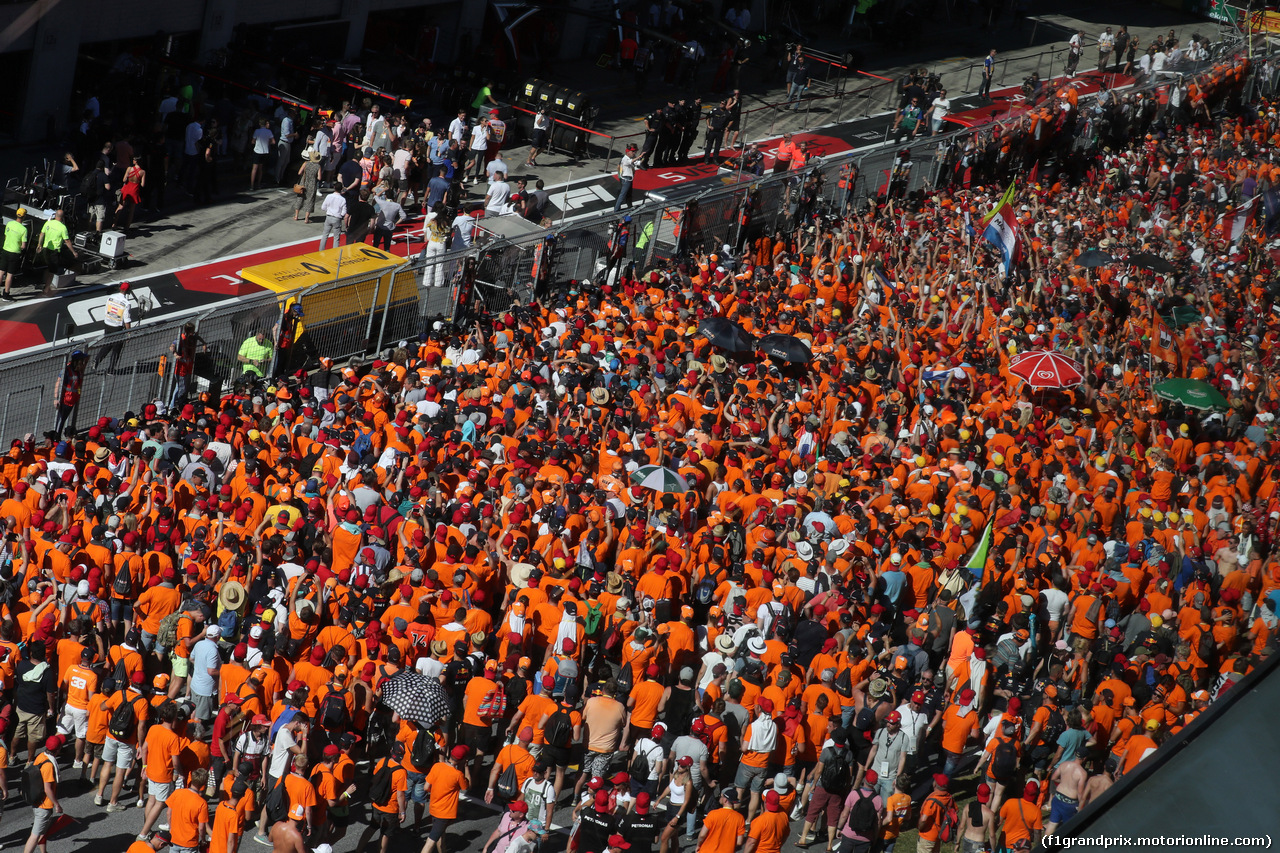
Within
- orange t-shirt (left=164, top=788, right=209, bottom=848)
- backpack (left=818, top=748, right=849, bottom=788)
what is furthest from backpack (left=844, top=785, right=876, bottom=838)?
orange t-shirt (left=164, top=788, right=209, bottom=848)

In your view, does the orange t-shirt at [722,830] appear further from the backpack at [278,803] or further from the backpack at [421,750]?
the backpack at [278,803]

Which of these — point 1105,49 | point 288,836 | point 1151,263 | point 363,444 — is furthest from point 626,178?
point 1105,49

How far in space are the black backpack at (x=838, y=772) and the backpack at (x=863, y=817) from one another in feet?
1.33

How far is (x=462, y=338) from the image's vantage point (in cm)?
2144

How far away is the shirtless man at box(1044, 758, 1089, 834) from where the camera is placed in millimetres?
11789

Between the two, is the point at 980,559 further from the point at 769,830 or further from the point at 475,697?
the point at 475,697

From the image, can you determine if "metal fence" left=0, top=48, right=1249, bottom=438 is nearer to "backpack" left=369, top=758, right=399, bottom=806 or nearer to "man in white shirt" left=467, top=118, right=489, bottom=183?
"man in white shirt" left=467, top=118, right=489, bottom=183

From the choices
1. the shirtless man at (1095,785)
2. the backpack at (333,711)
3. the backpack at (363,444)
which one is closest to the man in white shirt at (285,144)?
the backpack at (363,444)

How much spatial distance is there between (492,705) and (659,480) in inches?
164

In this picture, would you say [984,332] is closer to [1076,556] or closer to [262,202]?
[1076,556]

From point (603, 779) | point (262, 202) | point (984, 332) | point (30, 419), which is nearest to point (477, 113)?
point (262, 202)

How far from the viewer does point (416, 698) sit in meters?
11.4

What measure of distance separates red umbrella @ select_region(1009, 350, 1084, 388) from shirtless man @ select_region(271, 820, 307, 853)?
1250 cm

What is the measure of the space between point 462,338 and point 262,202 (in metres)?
8.62
